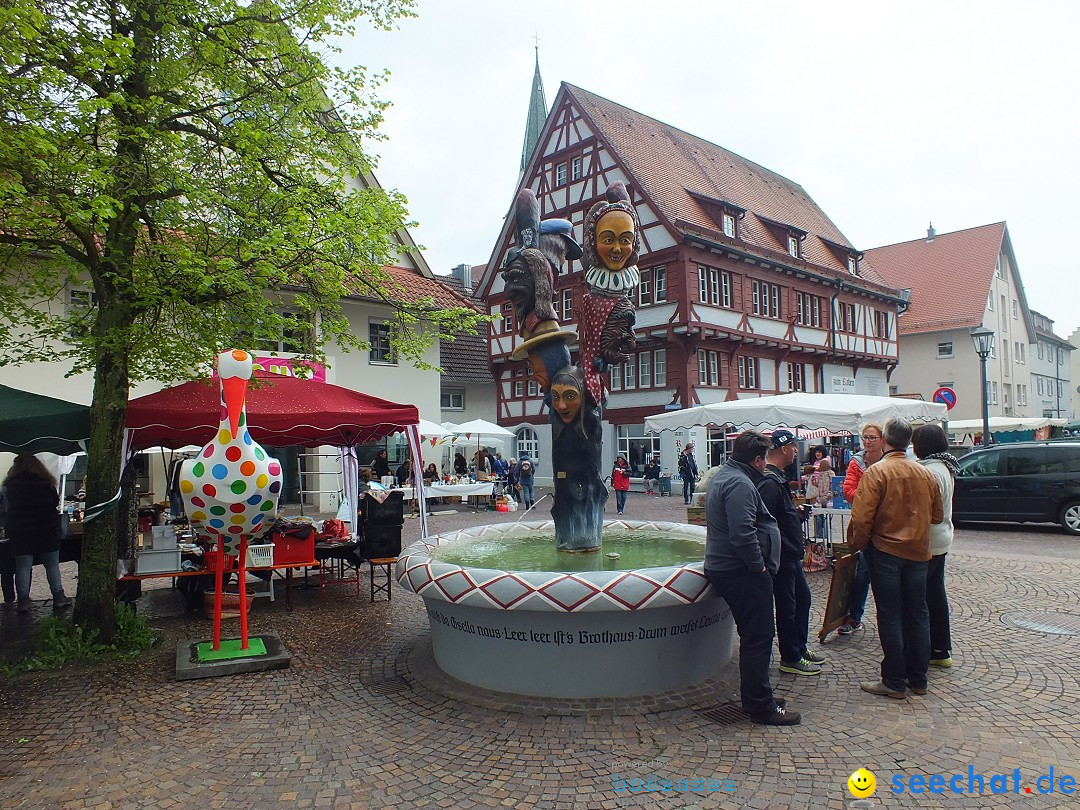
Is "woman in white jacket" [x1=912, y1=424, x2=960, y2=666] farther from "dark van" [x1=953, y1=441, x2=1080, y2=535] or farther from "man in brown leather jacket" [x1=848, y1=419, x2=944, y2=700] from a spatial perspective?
"dark van" [x1=953, y1=441, x2=1080, y2=535]

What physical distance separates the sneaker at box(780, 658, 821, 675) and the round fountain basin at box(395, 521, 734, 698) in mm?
482

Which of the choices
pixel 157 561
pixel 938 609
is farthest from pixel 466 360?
pixel 938 609

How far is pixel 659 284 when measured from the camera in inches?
977

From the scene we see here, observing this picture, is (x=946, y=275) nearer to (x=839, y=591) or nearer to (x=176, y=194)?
(x=839, y=591)

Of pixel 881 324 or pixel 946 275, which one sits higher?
pixel 946 275

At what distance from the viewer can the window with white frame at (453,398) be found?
3091cm

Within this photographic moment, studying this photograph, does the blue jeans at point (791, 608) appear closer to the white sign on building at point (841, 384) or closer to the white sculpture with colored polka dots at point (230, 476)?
the white sculpture with colored polka dots at point (230, 476)

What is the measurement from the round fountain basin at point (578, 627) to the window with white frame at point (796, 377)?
24.6 m

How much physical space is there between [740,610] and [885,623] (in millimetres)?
1073

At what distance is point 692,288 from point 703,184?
267 inches

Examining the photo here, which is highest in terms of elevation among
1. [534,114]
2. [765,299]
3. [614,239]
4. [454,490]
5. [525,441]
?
[534,114]

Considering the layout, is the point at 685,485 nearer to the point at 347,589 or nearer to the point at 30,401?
the point at 347,589

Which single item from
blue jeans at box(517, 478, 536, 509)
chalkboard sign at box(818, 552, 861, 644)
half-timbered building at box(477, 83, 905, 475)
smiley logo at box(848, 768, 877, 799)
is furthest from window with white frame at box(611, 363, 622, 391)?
smiley logo at box(848, 768, 877, 799)

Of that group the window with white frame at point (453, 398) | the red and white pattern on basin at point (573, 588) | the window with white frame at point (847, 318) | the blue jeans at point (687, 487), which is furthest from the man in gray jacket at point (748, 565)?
the window with white frame at point (847, 318)
